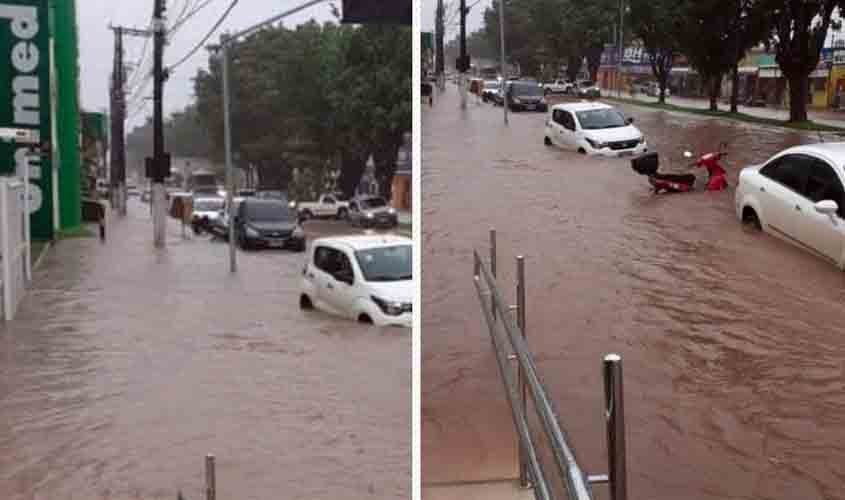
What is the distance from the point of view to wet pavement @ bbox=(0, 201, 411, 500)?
188 cm

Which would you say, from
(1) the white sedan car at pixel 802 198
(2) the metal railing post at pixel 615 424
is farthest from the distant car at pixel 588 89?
(2) the metal railing post at pixel 615 424

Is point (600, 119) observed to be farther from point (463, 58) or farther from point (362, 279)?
point (362, 279)

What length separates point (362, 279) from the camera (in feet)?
6.90

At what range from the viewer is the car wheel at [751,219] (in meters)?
1.68

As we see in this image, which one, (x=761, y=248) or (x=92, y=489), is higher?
(x=761, y=248)

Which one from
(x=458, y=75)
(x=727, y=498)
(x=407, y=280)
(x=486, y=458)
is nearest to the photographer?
(x=727, y=498)

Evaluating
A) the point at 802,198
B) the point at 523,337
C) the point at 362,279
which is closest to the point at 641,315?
the point at 523,337

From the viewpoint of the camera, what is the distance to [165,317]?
210cm

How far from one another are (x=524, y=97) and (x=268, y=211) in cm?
70

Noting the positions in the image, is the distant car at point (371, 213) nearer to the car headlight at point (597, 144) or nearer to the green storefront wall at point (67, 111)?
the car headlight at point (597, 144)

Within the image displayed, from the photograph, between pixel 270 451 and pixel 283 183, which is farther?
pixel 283 183

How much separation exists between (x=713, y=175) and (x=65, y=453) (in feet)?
4.80

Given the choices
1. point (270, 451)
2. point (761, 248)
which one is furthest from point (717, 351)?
point (270, 451)

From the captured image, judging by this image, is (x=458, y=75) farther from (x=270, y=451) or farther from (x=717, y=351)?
(x=270, y=451)
